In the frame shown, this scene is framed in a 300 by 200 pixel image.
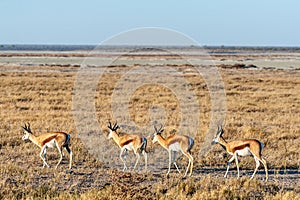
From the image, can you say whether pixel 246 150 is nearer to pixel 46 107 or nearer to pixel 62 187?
pixel 62 187

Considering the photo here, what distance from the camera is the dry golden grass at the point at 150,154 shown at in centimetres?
855

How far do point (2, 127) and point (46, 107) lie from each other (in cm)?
548

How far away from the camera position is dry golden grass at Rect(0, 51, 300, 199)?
855 centimetres

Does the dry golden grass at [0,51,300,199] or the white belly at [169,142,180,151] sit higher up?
the white belly at [169,142,180,151]

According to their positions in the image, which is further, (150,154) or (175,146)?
(150,154)

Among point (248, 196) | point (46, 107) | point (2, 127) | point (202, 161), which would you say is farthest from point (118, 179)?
point (46, 107)

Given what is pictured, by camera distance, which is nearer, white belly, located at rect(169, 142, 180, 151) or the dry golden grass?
Answer: the dry golden grass

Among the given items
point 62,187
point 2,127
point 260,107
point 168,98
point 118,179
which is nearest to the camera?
point 118,179

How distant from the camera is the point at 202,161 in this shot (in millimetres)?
11586

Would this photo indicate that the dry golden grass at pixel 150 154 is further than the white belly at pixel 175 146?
No

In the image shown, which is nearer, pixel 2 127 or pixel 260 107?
pixel 2 127

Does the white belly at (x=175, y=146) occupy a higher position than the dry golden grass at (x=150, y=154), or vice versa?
the white belly at (x=175, y=146)

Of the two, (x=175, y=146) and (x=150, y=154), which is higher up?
(x=175, y=146)

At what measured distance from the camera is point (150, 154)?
40.7 feet
